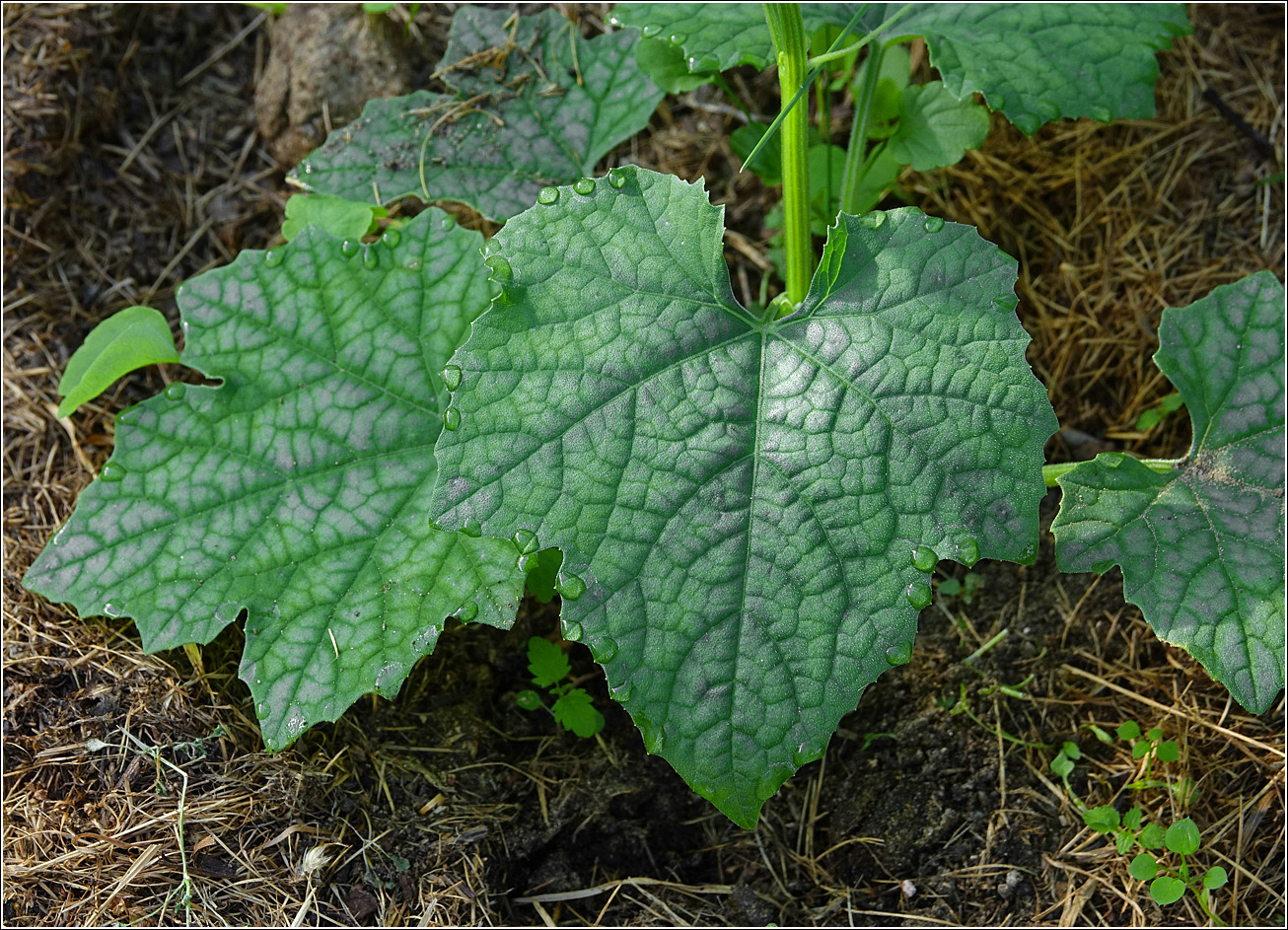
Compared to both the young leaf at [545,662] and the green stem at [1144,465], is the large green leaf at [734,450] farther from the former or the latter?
the young leaf at [545,662]

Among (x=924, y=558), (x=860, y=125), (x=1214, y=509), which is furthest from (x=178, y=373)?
(x=1214, y=509)

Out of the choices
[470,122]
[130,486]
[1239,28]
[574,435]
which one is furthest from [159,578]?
[1239,28]

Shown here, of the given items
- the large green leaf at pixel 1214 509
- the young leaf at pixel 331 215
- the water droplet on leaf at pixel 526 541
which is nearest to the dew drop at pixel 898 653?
the large green leaf at pixel 1214 509

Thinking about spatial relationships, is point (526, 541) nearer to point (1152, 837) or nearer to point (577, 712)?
point (577, 712)

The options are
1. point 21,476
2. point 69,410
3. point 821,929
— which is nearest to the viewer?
point 821,929

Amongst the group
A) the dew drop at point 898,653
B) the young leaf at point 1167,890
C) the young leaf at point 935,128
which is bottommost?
the young leaf at point 1167,890

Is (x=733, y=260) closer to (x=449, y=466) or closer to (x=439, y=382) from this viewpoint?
(x=439, y=382)

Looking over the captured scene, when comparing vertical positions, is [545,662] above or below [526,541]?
below
